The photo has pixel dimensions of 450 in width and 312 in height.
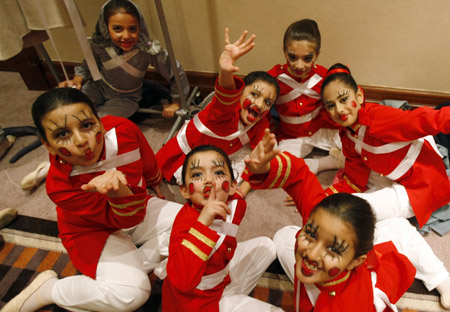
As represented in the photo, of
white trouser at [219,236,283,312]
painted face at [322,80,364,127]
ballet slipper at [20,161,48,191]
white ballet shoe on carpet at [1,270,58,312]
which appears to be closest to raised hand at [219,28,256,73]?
painted face at [322,80,364,127]

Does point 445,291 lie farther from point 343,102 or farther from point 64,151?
point 64,151

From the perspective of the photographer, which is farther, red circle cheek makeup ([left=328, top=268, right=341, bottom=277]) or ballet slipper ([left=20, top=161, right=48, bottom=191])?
ballet slipper ([left=20, top=161, right=48, bottom=191])

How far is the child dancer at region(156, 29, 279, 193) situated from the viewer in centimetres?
123

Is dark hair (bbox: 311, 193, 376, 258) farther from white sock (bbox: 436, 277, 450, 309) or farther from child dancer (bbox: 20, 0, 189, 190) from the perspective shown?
child dancer (bbox: 20, 0, 189, 190)

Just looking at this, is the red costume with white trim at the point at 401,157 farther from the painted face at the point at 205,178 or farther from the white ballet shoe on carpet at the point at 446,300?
the painted face at the point at 205,178

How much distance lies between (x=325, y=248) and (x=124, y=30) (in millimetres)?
1162

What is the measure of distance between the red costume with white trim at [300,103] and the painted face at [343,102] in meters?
0.24

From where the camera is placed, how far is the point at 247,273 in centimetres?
104

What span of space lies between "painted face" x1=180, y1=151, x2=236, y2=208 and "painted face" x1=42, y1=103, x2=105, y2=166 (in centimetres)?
29

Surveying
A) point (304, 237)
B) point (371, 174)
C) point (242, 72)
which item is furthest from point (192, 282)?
point (242, 72)

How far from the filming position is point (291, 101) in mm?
1438

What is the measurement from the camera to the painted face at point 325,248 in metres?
0.70

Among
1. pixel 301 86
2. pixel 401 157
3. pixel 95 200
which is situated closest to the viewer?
pixel 95 200

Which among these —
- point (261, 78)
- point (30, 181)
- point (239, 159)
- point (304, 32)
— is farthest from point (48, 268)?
point (304, 32)
